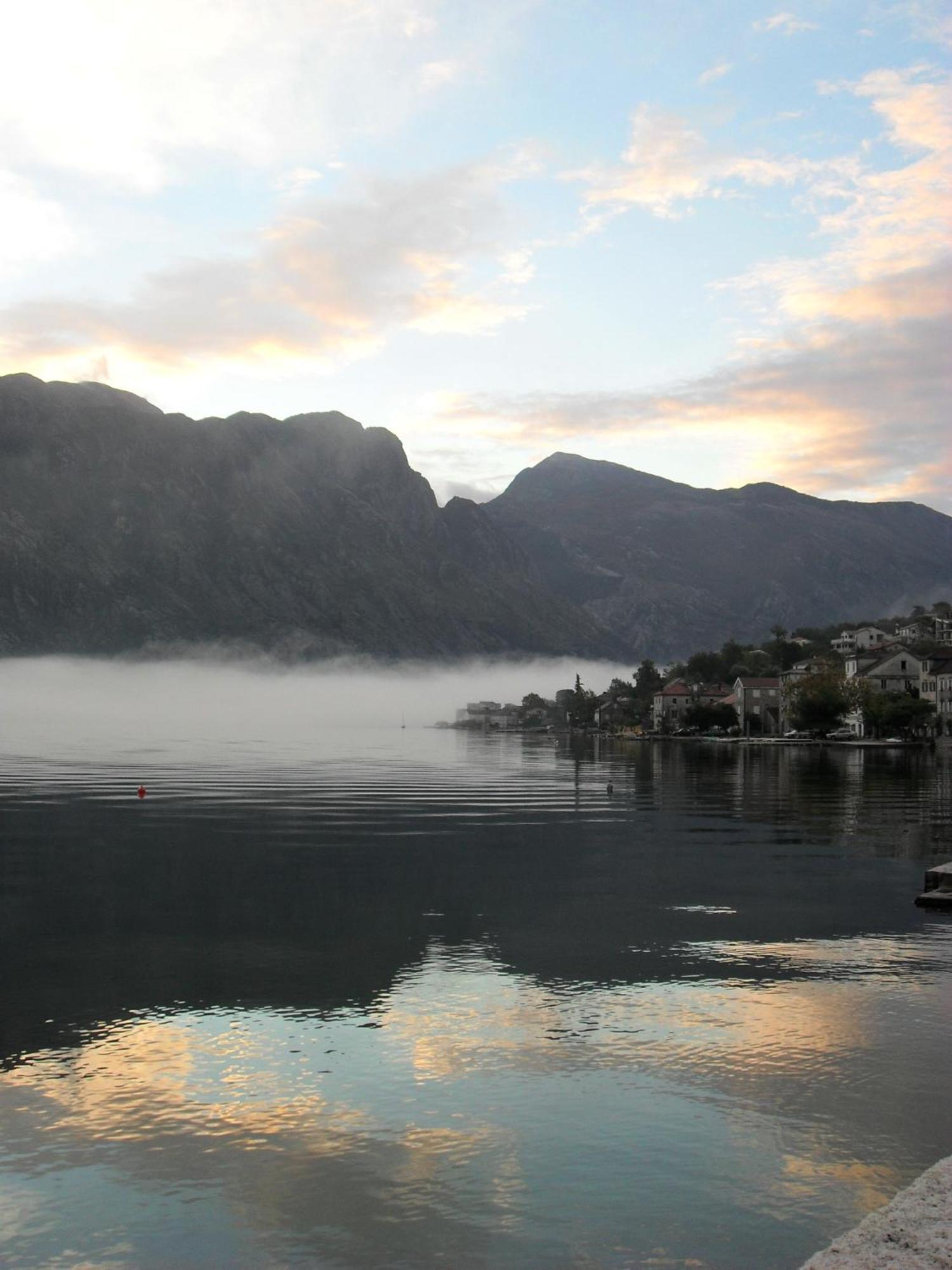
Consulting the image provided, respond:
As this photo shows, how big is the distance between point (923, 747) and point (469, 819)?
464ft

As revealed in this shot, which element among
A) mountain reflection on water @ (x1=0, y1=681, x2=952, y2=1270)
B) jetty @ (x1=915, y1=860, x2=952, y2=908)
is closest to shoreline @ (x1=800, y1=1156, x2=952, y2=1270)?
mountain reflection on water @ (x1=0, y1=681, x2=952, y2=1270)

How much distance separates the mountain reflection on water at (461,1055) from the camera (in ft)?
50.9

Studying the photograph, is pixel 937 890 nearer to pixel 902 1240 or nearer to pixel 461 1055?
pixel 461 1055

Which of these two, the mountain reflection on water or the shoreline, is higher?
the shoreline

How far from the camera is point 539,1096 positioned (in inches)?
800

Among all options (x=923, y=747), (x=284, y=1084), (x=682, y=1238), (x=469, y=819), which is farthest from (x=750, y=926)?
(x=923, y=747)

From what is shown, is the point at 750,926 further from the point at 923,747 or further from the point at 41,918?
the point at 923,747

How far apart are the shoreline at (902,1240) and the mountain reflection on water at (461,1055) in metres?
2.33

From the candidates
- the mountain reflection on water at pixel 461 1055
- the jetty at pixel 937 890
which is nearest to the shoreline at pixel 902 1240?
the mountain reflection on water at pixel 461 1055

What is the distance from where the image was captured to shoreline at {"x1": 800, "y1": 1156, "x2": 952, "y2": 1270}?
10906 mm

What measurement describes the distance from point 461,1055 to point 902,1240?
12.2 m

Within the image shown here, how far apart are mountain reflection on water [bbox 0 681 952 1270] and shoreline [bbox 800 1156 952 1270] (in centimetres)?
233

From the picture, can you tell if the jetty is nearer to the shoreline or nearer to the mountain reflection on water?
the mountain reflection on water

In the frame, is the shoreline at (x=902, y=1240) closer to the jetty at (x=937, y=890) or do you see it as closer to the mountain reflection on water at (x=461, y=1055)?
the mountain reflection on water at (x=461, y=1055)
